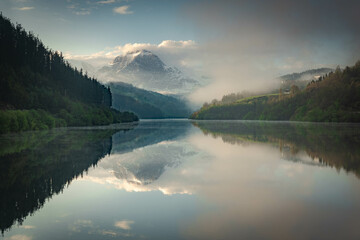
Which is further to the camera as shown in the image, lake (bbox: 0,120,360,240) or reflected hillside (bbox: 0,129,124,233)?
reflected hillside (bbox: 0,129,124,233)

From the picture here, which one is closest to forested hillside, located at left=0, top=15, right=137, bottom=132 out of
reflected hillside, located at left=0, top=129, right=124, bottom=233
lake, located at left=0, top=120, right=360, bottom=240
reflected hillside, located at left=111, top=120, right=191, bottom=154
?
reflected hillside, located at left=111, top=120, right=191, bottom=154

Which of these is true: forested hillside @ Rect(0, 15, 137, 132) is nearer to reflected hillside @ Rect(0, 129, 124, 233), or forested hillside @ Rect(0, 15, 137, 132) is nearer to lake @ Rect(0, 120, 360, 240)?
reflected hillside @ Rect(0, 129, 124, 233)

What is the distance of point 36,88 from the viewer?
4441 inches

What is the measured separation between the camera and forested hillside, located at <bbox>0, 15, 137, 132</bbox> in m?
81.8

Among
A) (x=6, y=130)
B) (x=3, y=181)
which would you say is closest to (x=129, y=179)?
(x=3, y=181)

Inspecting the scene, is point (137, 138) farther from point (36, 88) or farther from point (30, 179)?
point (36, 88)

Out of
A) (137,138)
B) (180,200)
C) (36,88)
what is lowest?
(180,200)

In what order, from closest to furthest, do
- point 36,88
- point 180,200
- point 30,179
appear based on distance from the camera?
1. point 180,200
2. point 30,179
3. point 36,88

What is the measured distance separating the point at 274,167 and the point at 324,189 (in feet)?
21.7

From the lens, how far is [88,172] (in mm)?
19641

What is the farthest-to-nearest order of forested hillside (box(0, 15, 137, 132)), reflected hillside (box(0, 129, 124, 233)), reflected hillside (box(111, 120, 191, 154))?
forested hillside (box(0, 15, 137, 132))
reflected hillside (box(111, 120, 191, 154))
reflected hillside (box(0, 129, 124, 233))

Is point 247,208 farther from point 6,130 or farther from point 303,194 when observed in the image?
point 6,130

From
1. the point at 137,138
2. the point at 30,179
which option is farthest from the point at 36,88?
the point at 30,179

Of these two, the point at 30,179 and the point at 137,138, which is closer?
the point at 30,179
